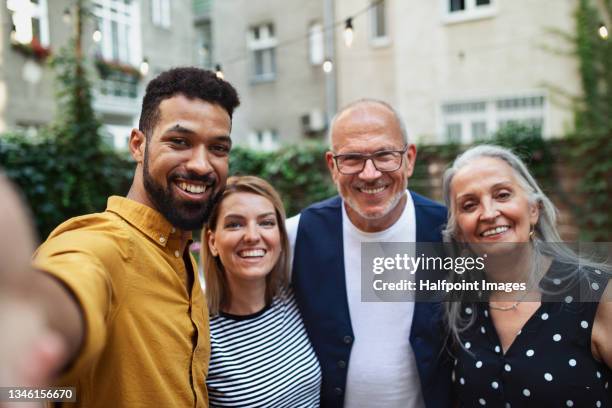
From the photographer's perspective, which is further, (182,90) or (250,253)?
(250,253)

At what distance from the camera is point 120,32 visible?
40.4ft

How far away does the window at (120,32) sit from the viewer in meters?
11.8

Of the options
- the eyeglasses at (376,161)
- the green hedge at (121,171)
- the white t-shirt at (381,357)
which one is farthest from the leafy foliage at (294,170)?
the white t-shirt at (381,357)

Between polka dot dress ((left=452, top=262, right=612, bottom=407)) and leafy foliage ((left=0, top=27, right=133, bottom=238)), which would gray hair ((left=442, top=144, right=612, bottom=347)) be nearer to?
polka dot dress ((left=452, top=262, right=612, bottom=407))

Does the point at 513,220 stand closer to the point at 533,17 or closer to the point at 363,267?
the point at 363,267

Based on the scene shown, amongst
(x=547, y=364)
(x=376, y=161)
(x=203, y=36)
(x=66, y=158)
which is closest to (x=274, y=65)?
(x=203, y=36)

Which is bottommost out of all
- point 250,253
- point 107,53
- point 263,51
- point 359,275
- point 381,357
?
point 381,357

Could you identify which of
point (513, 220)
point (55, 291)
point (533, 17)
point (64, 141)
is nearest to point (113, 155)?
point (64, 141)

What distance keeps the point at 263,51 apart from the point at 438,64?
5.32 metres

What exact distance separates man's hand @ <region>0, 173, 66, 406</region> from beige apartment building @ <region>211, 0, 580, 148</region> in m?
7.18

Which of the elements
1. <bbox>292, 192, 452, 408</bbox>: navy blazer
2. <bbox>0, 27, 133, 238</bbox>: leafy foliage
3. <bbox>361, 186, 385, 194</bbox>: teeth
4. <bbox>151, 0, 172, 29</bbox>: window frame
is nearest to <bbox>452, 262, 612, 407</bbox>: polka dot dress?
<bbox>292, 192, 452, 408</bbox>: navy blazer

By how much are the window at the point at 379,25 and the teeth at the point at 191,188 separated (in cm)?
964

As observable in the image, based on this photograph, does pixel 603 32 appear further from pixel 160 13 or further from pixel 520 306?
pixel 160 13

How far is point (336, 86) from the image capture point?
1120 cm
